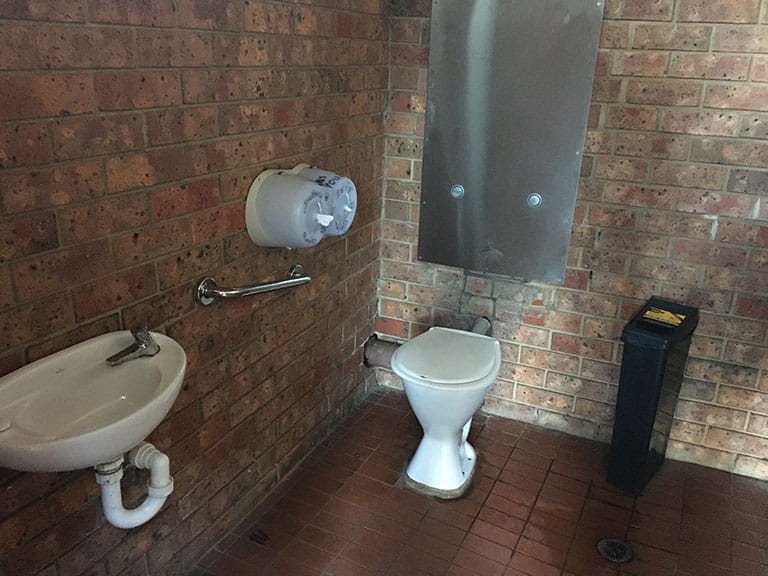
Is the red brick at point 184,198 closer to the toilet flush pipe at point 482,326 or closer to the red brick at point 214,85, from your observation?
the red brick at point 214,85

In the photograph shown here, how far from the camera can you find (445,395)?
2.23m

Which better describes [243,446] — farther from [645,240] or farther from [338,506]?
[645,240]

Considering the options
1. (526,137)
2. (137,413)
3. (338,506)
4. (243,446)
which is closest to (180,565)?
(243,446)

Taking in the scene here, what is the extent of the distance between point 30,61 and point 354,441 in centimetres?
189

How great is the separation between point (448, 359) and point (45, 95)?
5.15ft

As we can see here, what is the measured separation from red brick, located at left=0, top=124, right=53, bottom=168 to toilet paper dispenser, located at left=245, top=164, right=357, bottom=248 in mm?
695

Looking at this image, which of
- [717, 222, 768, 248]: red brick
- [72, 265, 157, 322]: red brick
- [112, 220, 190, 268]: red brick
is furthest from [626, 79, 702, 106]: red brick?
[72, 265, 157, 322]: red brick

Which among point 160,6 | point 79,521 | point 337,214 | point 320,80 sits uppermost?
point 160,6

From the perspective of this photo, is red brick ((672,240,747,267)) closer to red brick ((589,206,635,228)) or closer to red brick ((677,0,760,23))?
red brick ((589,206,635,228))

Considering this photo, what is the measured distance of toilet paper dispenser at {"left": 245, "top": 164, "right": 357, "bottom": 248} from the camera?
75.2 inches

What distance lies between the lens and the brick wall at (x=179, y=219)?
130cm

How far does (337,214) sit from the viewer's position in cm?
209

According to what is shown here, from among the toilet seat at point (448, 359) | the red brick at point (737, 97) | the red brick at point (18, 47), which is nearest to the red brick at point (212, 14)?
the red brick at point (18, 47)

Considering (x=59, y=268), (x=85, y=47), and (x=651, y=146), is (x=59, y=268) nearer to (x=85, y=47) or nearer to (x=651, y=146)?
(x=85, y=47)
